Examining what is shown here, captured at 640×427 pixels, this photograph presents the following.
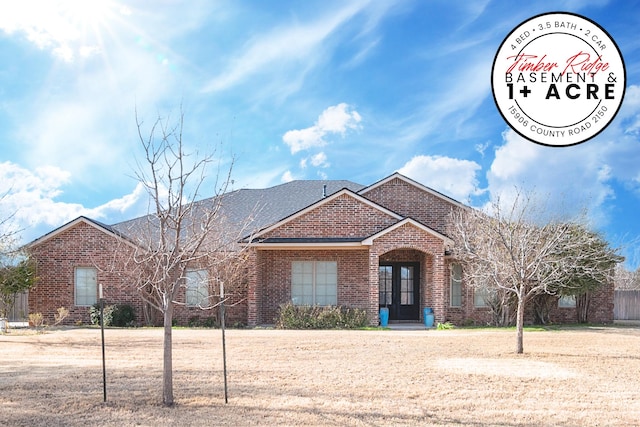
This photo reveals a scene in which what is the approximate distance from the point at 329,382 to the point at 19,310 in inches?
771

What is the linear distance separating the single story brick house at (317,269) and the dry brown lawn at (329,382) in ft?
14.6

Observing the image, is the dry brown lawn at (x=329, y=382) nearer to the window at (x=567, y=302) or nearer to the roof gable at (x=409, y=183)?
the window at (x=567, y=302)

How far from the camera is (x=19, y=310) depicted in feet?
80.0

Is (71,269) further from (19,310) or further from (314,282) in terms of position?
(314,282)

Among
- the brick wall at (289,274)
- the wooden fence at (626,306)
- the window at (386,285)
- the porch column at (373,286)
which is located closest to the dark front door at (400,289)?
the window at (386,285)

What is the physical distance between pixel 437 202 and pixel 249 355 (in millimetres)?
12643

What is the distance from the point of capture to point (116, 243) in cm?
2091

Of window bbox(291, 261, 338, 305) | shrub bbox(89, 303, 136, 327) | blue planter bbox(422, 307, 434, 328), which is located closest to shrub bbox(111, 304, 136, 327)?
shrub bbox(89, 303, 136, 327)

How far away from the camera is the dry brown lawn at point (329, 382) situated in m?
7.62

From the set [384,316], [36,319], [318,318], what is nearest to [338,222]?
[318,318]

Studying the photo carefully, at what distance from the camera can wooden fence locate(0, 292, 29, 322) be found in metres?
24.2

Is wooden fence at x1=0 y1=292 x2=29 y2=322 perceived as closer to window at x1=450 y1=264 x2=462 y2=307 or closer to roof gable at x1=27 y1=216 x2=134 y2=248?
roof gable at x1=27 y1=216 x2=134 y2=248

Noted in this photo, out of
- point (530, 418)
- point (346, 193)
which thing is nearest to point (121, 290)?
point (346, 193)

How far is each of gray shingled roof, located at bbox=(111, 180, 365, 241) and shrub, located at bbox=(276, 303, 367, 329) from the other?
14.2 ft
